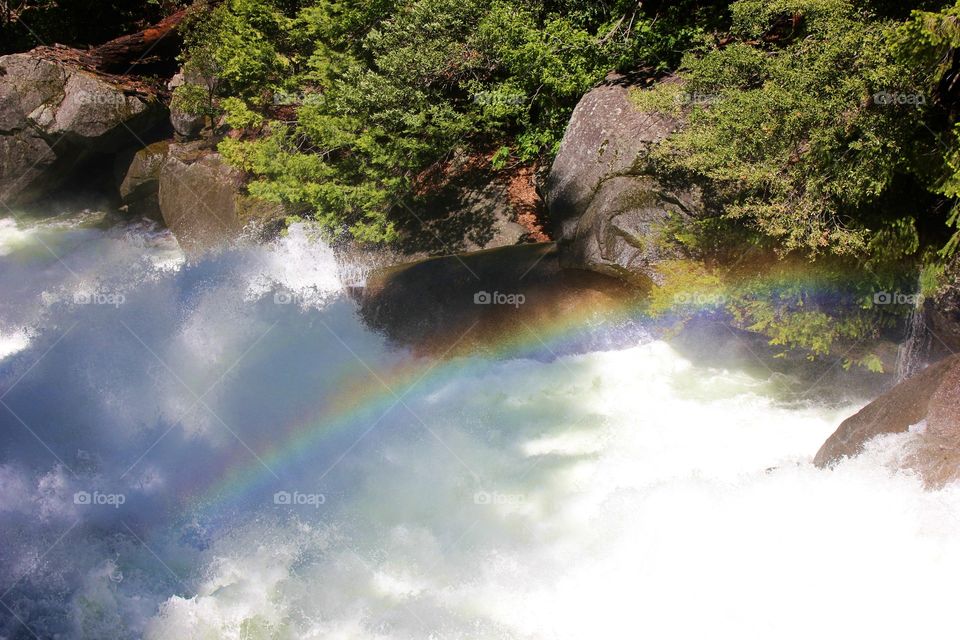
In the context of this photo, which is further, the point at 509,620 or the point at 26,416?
the point at 26,416

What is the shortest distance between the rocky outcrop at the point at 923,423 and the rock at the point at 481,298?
3917 mm

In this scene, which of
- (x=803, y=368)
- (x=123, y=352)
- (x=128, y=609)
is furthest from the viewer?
(x=123, y=352)

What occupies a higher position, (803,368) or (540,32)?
(540,32)

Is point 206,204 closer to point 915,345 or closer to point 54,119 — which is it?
point 54,119

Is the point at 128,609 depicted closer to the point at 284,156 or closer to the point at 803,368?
the point at 284,156

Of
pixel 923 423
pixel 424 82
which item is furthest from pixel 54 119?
pixel 923 423

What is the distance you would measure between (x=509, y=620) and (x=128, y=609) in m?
4.33

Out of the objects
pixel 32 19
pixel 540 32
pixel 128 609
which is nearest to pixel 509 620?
pixel 128 609

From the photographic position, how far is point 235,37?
14852 mm

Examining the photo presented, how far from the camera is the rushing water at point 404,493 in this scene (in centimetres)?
698

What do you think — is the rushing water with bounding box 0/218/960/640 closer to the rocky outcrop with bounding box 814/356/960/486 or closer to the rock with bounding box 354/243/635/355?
the rocky outcrop with bounding box 814/356/960/486

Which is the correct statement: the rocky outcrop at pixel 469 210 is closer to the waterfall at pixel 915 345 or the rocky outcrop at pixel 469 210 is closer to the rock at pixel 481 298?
the rock at pixel 481 298

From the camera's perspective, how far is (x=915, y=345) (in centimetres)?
908

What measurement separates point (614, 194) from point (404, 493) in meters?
5.52
